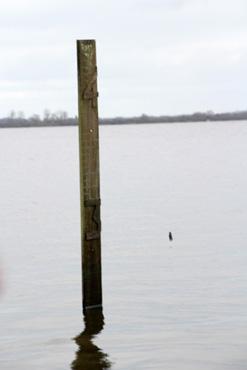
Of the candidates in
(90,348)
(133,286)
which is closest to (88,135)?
(90,348)

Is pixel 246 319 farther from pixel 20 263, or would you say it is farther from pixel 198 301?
pixel 20 263

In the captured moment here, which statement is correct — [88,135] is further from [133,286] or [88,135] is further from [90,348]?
[133,286]

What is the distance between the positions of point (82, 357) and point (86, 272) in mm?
1389

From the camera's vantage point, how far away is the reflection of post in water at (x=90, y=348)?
14.4 metres

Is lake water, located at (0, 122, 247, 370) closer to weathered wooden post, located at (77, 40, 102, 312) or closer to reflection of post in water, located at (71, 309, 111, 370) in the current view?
reflection of post in water, located at (71, 309, 111, 370)

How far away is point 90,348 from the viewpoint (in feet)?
51.4

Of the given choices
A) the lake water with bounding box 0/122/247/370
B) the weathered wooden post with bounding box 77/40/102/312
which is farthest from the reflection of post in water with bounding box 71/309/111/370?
the weathered wooden post with bounding box 77/40/102/312

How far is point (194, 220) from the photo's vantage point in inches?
1347

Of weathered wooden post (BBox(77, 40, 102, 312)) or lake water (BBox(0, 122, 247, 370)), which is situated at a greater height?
weathered wooden post (BBox(77, 40, 102, 312))

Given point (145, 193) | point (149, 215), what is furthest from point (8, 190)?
point (149, 215)

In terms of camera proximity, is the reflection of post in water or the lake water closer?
the reflection of post in water

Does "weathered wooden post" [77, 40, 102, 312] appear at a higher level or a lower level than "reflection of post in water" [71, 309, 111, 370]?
higher

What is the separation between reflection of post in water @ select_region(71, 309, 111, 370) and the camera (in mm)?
14391

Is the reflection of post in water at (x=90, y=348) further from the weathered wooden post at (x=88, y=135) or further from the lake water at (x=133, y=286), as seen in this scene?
the weathered wooden post at (x=88, y=135)
